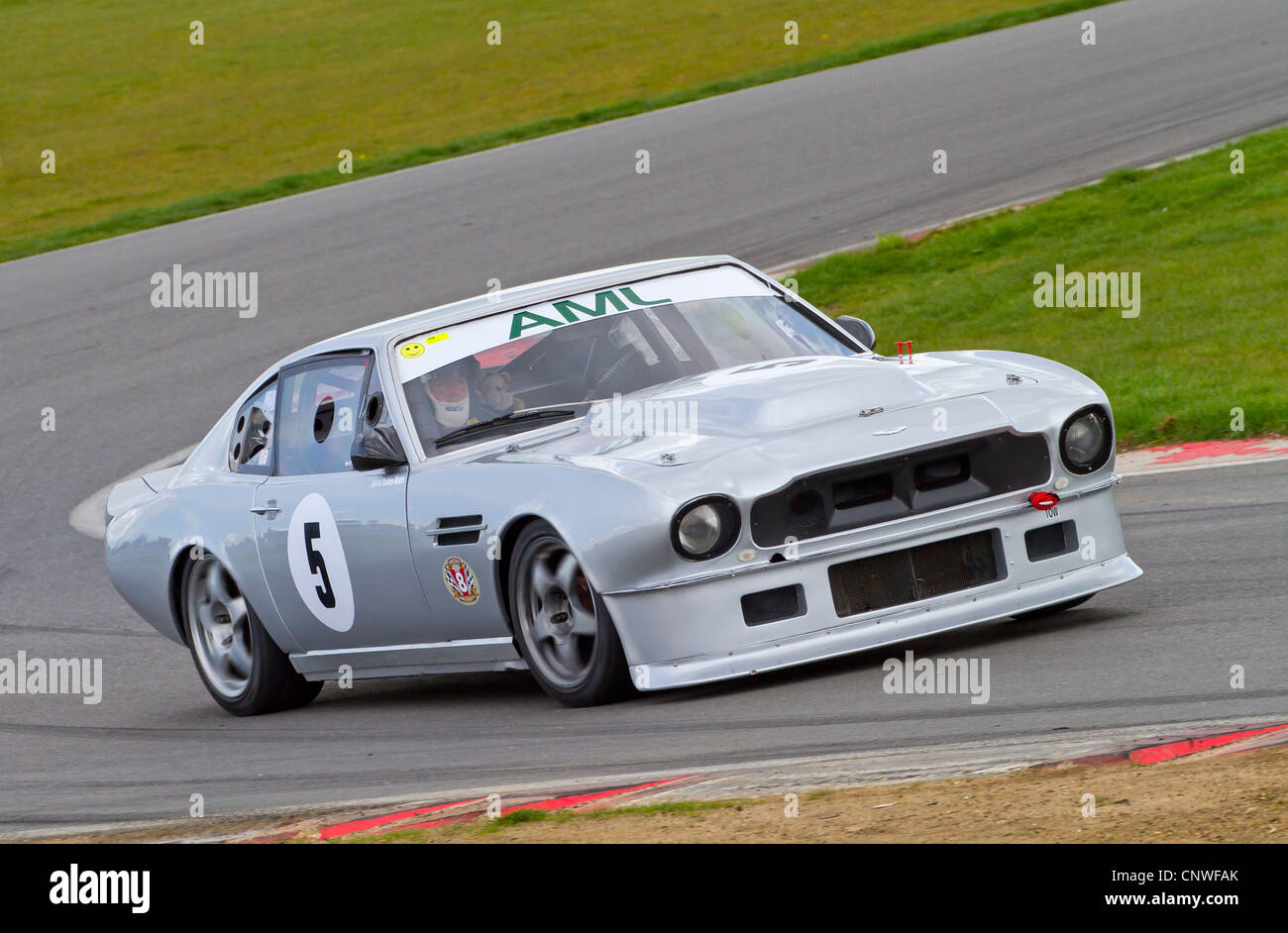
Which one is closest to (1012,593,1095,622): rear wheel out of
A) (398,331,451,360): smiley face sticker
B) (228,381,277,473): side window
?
(398,331,451,360): smiley face sticker

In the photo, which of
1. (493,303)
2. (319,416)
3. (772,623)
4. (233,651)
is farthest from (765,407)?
(233,651)

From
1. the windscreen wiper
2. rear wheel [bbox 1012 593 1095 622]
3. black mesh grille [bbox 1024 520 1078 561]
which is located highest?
the windscreen wiper

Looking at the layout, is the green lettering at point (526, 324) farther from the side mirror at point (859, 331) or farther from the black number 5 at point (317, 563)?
the side mirror at point (859, 331)

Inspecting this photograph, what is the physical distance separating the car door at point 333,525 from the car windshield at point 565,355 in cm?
26

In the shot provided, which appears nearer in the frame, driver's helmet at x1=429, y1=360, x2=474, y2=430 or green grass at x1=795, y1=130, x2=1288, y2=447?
driver's helmet at x1=429, y1=360, x2=474, y2=430

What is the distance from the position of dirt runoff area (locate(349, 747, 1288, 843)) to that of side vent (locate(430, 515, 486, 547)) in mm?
1571

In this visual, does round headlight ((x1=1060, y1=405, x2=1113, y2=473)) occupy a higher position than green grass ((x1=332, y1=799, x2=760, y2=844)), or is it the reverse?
round headlight ((x1=1060, y1=405, x2=1113, y2=473))

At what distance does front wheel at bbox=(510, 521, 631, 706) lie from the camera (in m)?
5.79

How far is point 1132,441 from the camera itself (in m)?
10.2

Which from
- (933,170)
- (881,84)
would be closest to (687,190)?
(933,170)

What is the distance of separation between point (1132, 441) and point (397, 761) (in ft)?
18.2

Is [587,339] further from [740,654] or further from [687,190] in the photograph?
[687,190]

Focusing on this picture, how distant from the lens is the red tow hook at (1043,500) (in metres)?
5.95

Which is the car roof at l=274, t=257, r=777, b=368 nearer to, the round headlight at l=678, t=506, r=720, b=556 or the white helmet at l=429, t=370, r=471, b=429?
the white helmet at l=429, t=370, r=471, b=429
